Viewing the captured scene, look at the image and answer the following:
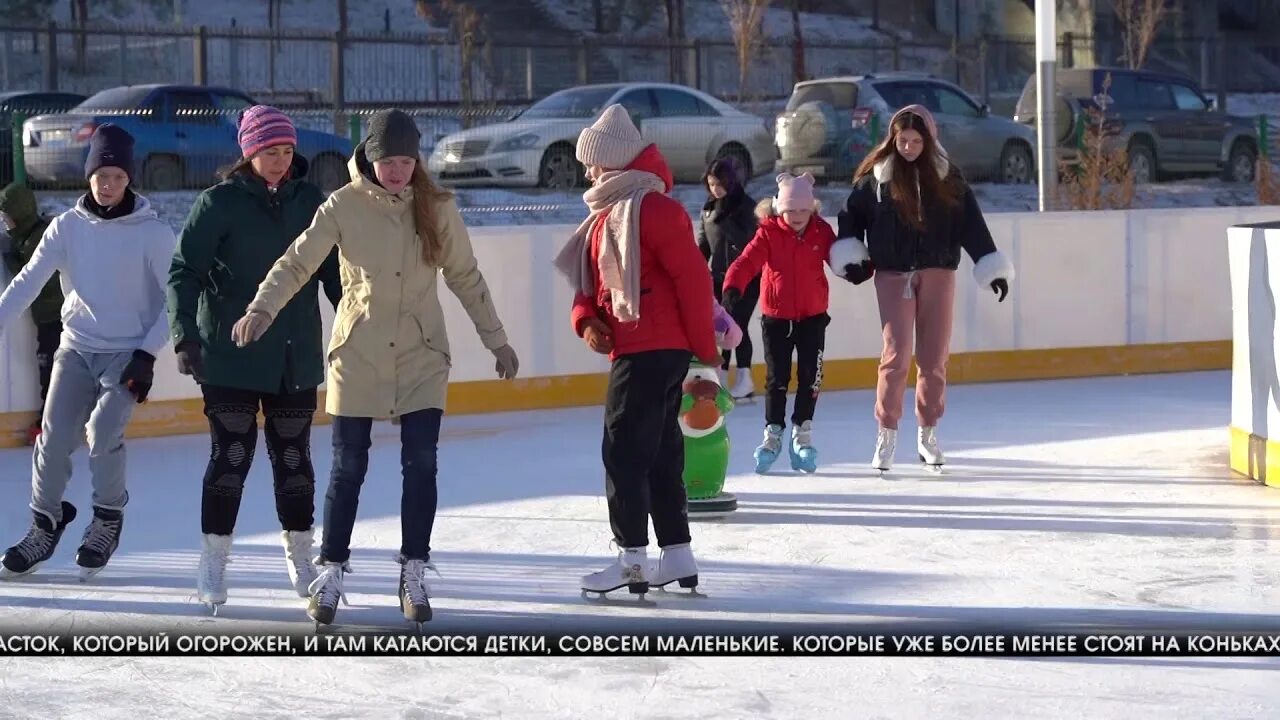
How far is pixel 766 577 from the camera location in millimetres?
6191

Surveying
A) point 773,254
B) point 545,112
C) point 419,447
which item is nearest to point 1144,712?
point 419,447

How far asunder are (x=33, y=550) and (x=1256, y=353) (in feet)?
15.6

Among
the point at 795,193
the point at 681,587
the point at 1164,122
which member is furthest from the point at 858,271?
the point at 1164,122

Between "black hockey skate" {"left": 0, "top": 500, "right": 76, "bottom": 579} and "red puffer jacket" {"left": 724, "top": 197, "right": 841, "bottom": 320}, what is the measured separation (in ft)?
10.0

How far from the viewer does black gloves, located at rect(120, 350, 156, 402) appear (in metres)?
5.94

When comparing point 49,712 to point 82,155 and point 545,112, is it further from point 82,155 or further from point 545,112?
point 545,112

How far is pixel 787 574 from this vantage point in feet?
20.5

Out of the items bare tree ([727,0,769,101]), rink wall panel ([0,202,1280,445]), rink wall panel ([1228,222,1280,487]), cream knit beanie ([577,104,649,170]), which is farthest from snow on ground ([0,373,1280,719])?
bare tree ([727,0,769,101])

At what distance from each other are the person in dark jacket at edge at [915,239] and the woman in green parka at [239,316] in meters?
3.04

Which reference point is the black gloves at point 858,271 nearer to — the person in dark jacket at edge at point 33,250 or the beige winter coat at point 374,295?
the beige winter coat at point 374,295

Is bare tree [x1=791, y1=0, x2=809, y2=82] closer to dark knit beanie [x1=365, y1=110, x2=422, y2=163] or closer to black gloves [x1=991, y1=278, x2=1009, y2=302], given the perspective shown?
black gloves [x1=991, y1=278, x2=1009, y2=302]

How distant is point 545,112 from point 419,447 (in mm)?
13380

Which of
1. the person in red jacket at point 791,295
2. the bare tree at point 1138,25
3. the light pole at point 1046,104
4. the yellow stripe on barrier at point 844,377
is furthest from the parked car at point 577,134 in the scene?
the bare tree at point 1138,25

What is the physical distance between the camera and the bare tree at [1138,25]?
1325 inches
